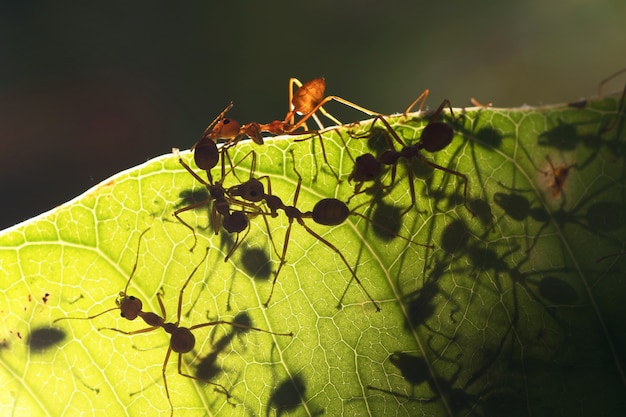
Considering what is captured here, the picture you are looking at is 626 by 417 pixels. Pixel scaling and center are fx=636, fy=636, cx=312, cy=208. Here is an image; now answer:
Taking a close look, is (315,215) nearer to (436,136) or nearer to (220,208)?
(220,208)

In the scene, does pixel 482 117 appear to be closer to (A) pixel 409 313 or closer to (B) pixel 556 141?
(B) pixel 556 141

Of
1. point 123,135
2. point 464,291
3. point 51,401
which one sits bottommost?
point 51,401

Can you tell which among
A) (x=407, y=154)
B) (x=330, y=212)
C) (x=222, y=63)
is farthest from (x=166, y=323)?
(x=222, y=63)

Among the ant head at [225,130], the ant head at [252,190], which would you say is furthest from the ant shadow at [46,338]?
the ant head at [225,130]

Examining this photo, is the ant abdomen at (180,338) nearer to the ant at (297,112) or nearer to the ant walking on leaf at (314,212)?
the ant walking on leaf at (314,212)

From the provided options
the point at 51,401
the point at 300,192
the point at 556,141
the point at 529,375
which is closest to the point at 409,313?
the point at 529,375

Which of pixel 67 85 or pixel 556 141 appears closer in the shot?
pixel 556 141

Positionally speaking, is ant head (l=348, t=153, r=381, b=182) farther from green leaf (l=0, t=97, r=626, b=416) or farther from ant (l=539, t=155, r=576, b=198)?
ant (l=539, t=155, r=576, b=198)
